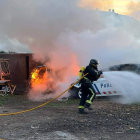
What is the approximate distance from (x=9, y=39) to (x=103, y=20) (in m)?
5.75

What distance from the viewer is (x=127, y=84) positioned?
8.63 metres

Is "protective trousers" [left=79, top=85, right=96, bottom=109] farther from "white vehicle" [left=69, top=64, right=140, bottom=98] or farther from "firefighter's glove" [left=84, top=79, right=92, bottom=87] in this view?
"white vehicle" [left=69, top=64, right=140, bottom=98]

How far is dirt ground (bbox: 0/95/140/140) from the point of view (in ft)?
15.4

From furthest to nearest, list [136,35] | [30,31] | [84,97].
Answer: [30,31]
[136,35]
[84,97]

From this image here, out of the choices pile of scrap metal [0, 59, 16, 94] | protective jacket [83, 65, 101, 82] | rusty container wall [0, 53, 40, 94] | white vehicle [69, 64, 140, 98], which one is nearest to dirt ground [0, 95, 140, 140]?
protective jacket [83, 65, 101, 82]

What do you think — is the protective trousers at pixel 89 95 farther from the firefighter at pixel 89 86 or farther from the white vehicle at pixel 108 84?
the white vehicle at pixel 108 84

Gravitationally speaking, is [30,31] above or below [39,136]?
above

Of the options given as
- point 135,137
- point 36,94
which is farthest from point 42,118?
point 36,94

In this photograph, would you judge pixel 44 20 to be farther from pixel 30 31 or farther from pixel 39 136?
pixel 39 136

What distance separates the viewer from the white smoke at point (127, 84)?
8570 millimetres

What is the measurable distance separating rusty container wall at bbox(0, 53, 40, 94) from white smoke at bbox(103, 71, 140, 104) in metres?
5.39

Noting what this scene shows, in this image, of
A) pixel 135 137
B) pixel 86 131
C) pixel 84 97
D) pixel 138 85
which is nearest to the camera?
pixel 135 137

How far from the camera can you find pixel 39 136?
4684 mm

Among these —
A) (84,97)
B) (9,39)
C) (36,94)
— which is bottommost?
(36,94)
